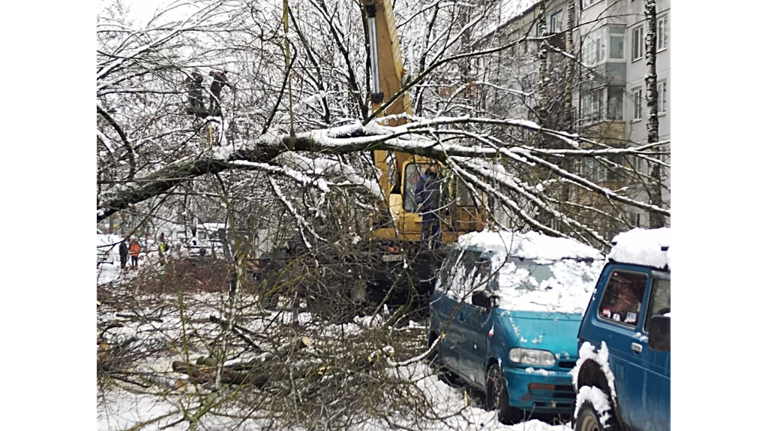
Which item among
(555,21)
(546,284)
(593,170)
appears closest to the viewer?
(546,284)

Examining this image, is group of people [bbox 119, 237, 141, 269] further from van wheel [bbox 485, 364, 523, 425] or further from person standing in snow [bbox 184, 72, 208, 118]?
van wheel [bbox 485, 364, 523, 425]

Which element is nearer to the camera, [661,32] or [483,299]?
[483,299]

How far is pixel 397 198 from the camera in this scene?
1044cm

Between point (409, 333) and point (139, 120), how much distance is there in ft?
13.1

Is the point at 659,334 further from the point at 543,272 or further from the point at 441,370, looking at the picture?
the point at 441,370

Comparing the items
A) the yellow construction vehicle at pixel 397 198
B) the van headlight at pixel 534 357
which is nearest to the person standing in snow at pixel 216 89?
the yellow construction vehicle at pixel 397 198

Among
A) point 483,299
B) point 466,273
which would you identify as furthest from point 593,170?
point 483,299

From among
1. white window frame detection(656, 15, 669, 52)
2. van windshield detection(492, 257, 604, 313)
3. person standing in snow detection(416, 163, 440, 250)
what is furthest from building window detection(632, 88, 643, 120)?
van windshield detection(492, 257, 604, 313)

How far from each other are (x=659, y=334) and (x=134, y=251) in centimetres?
502

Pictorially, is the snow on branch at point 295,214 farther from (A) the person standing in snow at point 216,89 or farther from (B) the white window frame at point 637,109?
(B) the white window frame at point 637,109

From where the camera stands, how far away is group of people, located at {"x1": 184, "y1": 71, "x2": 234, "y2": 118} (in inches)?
294

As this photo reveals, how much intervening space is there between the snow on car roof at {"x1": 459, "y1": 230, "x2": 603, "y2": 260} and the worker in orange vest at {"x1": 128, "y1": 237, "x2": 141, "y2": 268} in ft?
11.2
